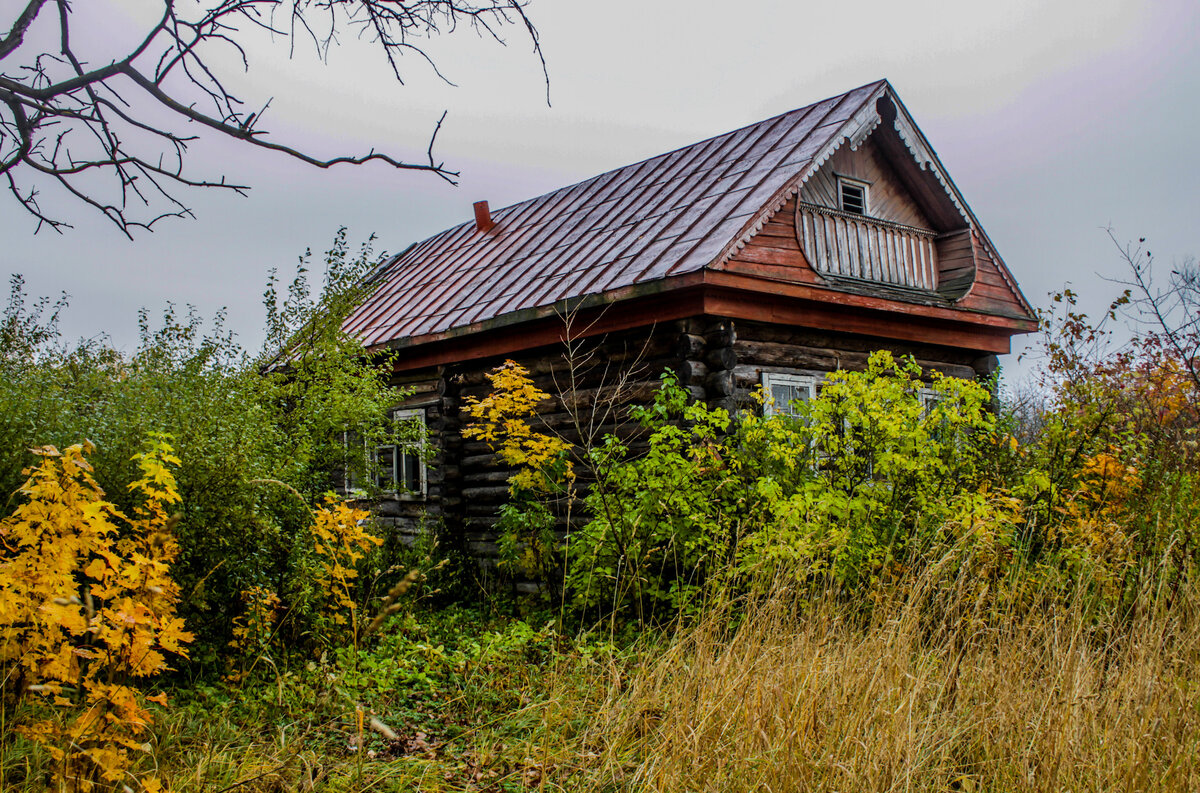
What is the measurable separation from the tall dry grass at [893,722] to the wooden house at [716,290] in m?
4.00

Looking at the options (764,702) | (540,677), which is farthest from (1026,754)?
(540,677)

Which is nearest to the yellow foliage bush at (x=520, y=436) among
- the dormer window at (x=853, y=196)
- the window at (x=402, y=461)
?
the window at (x=402, y=461)

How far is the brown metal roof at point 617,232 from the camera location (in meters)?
9.34

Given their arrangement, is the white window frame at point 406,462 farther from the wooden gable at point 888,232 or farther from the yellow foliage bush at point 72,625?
the yellow foliage bush at point 72,625

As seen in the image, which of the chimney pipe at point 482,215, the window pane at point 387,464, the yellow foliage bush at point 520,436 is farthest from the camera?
the chimney pipe at point 482,215

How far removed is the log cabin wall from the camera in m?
8.88

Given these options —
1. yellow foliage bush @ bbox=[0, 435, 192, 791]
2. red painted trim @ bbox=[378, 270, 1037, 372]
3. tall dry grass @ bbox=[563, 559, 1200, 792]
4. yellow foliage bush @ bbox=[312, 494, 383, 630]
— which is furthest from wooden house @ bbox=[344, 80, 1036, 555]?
yellow foliage bush @ bbox=[0, 435, 192, 791]

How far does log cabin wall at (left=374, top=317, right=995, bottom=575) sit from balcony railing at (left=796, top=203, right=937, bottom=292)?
2.73 feet

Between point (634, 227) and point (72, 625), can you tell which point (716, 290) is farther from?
point (72, 625)

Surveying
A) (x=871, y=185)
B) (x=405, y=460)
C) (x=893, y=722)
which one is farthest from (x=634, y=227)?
(x=893, y=722)

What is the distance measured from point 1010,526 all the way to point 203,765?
204 inches

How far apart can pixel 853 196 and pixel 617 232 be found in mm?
2927

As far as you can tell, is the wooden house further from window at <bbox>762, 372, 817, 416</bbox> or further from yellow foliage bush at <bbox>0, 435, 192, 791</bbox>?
yellow foliage bush at <bbox>0, 435, 192, 791</bbox>

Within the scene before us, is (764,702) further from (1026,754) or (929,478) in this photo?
(929,478)
